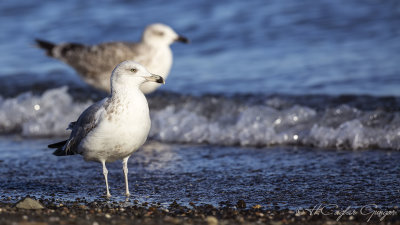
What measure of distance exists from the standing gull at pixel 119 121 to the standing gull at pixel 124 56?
12.2 ft

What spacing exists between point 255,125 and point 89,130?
3285 mm

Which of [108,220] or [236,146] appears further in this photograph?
[236,146]

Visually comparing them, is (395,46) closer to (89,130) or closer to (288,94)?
(288,94)


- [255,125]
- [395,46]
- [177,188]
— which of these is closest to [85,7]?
[395,46]

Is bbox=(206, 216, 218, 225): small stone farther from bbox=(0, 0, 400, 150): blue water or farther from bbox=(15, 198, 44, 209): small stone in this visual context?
bbox=(0, 0, 400, 150): blue water

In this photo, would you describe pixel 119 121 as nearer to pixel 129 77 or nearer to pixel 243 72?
pixel 129 77

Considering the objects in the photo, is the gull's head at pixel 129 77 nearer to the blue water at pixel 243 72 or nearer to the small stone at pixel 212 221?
the small stone at pixel 212 221

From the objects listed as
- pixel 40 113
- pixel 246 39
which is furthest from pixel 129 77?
pixel 246 39

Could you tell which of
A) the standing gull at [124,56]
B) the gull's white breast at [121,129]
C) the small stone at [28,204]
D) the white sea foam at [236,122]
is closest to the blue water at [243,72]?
the white sea foam at [236,122]

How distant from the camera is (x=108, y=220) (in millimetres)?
4305

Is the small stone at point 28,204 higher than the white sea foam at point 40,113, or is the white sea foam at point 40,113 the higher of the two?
the white sea foam at point 40,113

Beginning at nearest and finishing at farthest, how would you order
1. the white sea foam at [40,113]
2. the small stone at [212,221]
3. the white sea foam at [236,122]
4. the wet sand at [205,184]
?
the small stone at [212,221] → the wet sand at [205,184] → the white sea foam at [236,122] → the white sea foam at [40,113]

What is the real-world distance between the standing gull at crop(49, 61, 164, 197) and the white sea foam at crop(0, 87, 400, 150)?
2797 mm

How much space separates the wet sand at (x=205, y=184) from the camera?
4656 mm
